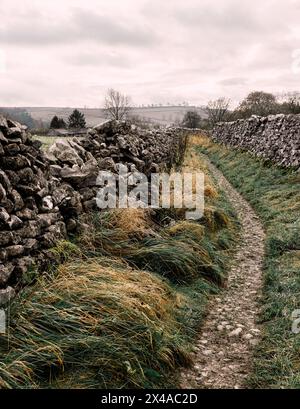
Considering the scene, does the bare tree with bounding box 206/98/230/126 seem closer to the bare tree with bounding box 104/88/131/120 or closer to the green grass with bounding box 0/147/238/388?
the bare tree with bounding box 104/88/131/120

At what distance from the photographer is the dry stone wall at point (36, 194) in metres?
4.39


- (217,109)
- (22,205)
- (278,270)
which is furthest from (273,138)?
(217,109)

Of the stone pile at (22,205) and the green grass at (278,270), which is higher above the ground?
the stone pile at (22,205)

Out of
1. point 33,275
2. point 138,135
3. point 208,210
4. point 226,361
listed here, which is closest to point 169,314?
point 226,361

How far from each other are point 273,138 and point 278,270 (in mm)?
10634

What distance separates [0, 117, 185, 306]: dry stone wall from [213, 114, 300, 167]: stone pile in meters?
8.06

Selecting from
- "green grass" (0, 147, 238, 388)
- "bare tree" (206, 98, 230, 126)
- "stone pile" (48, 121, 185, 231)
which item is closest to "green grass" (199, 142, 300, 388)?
"green grass" (0, 147, 238, 388)

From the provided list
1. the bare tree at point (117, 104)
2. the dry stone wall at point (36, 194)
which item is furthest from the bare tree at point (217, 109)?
the dry stone wall at point (36, 194)

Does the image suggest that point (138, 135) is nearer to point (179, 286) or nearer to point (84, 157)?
point (84, 157)

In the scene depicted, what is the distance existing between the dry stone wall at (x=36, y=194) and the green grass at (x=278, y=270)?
109 inches

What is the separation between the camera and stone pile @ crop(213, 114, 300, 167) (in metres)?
13.7

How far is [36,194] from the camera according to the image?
506 centimetres

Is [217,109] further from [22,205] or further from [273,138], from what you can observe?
[22,205]

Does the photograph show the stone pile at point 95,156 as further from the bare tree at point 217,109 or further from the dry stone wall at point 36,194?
the bare tree at point 217,109
